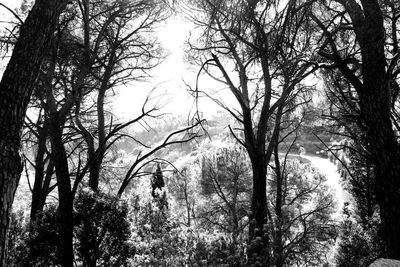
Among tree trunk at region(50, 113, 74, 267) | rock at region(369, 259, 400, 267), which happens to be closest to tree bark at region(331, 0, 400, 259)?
rock at region(369, 259, 400, 267)

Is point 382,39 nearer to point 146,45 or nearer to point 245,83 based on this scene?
point 245,83

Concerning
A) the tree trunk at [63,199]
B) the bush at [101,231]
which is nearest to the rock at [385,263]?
the tree trunk at [63,199]

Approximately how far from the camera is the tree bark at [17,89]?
2.48 m

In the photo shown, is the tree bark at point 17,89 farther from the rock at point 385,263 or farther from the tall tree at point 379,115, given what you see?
the tall tree at point 379,115

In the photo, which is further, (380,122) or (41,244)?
(41,244)

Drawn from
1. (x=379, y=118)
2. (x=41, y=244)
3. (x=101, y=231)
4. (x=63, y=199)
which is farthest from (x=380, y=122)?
(x=41, y=244)

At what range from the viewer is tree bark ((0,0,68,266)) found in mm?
2479

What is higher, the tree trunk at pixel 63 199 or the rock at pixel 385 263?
the tree trunk at pixel 63 199

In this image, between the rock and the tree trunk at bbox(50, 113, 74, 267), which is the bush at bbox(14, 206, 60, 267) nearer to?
the tree trunk at bbox(50, 113, 74, 267)

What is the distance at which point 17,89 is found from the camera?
8.78 ft

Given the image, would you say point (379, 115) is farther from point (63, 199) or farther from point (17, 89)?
point (63, 199)

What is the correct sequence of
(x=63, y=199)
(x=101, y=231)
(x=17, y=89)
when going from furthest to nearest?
1. (x=101, y=231)
2. (x=63, y=199)
3. (x=17, y=89)

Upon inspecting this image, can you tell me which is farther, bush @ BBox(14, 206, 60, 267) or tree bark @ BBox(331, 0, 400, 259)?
bush @ BBox(14, 206, 60, 267)

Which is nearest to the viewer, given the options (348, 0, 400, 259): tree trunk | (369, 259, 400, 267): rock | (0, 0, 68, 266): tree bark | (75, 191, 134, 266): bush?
(369, 259, 400, 267): rock
